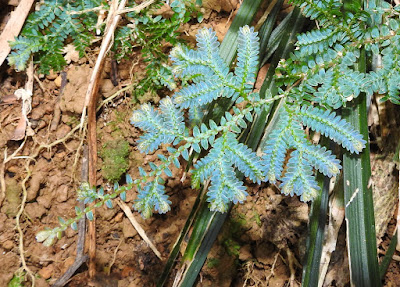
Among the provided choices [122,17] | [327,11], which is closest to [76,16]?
[122,17]

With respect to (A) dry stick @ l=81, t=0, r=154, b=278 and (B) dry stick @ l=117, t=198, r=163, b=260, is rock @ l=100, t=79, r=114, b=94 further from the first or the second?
(B) dry stick @ l=117, t=198, r=163, b=260

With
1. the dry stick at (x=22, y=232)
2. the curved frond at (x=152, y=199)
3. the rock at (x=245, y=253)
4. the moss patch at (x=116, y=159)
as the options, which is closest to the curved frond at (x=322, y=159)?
the curved frond at (x=152, y=199)

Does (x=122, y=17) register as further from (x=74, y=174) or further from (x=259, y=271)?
(x=259, y=271)

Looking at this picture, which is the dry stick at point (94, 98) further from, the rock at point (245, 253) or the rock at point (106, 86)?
the rock at point (245, 253)

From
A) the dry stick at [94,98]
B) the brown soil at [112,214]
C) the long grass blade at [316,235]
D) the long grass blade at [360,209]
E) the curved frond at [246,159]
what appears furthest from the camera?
the brown soil at [112,214]

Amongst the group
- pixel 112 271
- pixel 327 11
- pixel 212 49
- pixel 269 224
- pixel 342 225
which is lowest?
pixel 112 271

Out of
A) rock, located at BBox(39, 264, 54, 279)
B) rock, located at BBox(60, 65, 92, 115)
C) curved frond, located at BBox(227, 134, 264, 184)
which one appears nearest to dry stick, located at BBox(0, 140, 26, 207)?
rock, located at BBox(60, 65, 92, 115)

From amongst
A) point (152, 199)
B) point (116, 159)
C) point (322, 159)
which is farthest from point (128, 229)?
point (322, 159)
